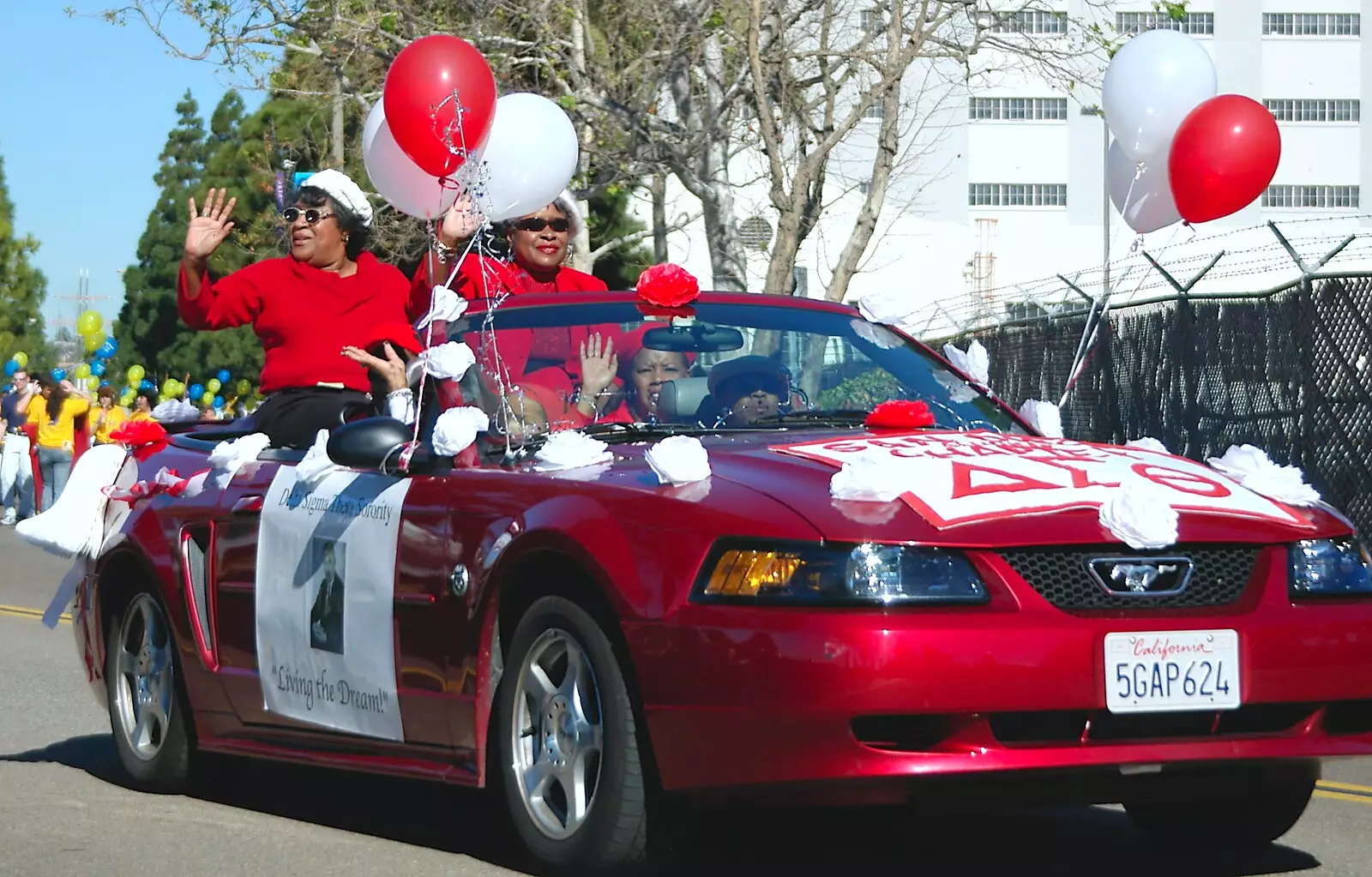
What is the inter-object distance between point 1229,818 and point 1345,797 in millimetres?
1333

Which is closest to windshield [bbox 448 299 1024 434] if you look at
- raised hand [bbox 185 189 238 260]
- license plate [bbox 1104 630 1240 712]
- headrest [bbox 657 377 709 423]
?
headrest [bbox 657 377 709 423]

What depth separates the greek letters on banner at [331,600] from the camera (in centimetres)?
602

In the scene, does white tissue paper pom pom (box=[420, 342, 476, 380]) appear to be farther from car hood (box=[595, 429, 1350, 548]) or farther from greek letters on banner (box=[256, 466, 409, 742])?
car hood (box=[595, 429, 1350, 548])

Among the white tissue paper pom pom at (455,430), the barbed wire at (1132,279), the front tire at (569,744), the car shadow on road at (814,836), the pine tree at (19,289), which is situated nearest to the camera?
the front tire at (569,744)

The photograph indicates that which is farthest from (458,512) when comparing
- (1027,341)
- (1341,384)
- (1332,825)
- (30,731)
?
(1027,341)

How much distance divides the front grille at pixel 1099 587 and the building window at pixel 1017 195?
5785 centimetres

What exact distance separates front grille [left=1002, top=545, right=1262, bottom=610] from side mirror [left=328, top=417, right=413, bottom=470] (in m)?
1.88

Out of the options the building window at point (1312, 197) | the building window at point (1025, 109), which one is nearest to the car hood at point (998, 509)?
the building window at point (1025, 109)

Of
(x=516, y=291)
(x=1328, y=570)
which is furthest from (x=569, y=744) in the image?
(x=516, y=291)

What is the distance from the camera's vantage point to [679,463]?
509cm

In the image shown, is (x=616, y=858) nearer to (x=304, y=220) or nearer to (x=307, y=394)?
(x=307, y=394)

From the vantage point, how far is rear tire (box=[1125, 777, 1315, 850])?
5758 millimetres

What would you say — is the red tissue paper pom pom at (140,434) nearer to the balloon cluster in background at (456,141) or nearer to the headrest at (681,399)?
the balloon cluster in background at (456,141)

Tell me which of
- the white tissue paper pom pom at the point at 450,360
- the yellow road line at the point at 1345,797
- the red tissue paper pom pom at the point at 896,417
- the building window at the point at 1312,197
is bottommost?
the yellow road line at the point at 1345,797
